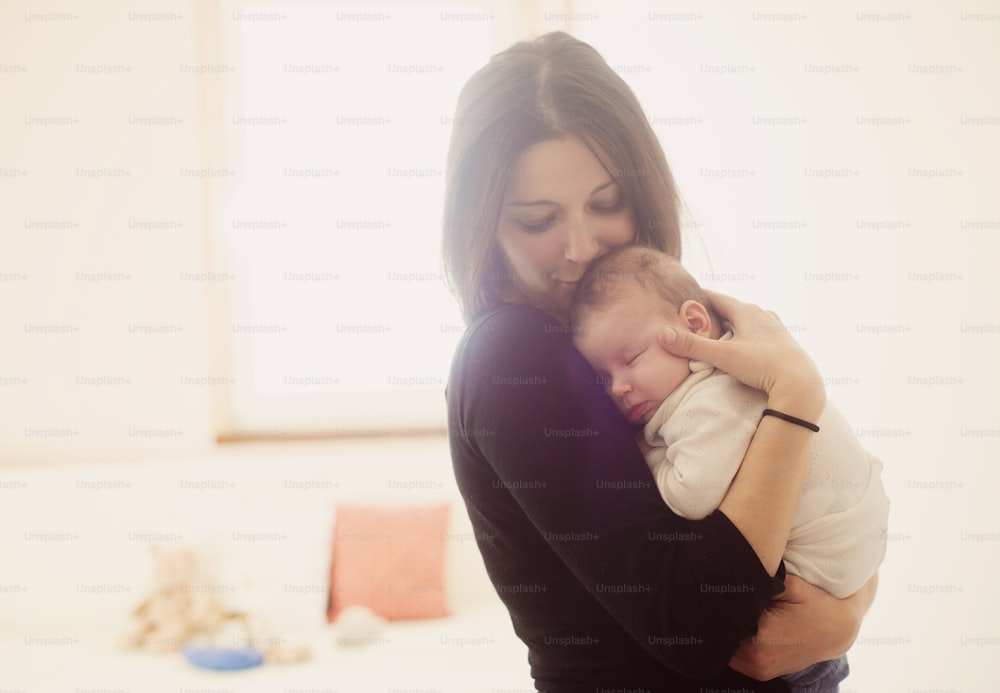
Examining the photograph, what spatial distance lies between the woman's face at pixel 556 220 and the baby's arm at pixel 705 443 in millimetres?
250

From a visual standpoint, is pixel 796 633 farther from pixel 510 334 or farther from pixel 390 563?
pixel 390 563

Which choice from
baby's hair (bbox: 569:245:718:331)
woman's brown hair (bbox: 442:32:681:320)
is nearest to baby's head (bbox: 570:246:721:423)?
baby's hair (bbox: 569:245:718:331)

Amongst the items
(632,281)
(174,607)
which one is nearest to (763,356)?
(632,281)

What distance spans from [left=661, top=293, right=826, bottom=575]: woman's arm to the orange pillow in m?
2.01

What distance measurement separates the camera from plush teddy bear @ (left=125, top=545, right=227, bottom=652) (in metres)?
2.60

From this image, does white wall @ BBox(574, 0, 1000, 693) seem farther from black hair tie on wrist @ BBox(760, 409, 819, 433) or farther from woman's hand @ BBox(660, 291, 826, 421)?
black hair tie on wrist @ BBox(760, 409, 819, 433)

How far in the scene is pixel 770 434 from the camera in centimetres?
85

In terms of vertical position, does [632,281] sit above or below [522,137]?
below

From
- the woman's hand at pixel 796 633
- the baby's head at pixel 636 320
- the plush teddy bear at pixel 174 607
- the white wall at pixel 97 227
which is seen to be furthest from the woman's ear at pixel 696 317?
the white wall at pixel 97 227

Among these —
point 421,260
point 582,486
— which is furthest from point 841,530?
point 421,260

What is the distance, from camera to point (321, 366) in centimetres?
344

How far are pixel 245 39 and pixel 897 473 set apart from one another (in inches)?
116

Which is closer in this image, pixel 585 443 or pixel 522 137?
pixel 585 443

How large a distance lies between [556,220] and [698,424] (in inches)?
13.0
